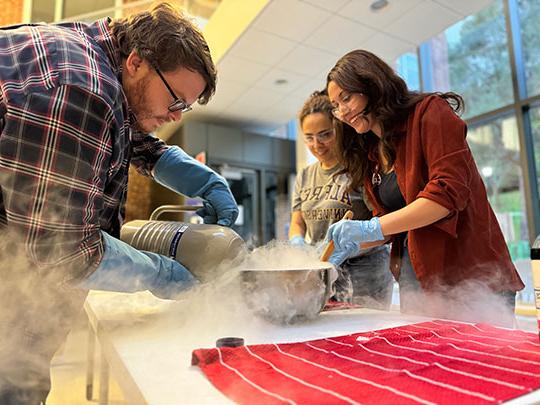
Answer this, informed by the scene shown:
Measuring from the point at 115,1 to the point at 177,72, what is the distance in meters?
3.32

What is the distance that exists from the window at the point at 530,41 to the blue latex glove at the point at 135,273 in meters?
3.62

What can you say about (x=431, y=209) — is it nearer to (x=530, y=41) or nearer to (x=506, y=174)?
(x=506, y=174)

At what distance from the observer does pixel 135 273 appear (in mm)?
894

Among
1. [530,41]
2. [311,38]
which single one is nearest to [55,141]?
[311,38]

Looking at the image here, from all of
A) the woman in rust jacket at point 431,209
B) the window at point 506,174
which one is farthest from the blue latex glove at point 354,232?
the window at point 506,174

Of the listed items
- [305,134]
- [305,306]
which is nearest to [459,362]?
[305,306]

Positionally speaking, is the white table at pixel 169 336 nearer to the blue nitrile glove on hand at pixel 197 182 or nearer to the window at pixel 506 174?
the blue nitrile glove on hand at pixel 197 182

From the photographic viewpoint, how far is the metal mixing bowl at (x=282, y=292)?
2.99ft

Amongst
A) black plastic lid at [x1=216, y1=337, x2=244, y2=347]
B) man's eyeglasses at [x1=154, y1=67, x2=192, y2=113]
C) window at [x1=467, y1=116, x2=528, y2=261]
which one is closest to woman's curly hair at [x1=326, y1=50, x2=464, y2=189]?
man's eyeglasses at [x1=154, y1=67, x2=192, y2=113]

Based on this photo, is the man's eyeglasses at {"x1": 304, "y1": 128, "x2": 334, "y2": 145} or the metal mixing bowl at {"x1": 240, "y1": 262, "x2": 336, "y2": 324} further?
the man's eyeglasses at {"x1": 304, "y1": 128, "x2": 334, "y2": 145}

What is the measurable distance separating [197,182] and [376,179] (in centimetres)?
64

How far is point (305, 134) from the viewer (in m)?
1.78

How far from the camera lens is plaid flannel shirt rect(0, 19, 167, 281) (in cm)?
70

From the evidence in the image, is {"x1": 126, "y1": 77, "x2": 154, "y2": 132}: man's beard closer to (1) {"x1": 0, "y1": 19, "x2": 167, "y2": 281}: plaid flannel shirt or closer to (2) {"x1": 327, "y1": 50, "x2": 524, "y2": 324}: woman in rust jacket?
(1) {"x1": 0, "y1": 19, "x2": 167, "y2": 281}: plaid flannel shirt
